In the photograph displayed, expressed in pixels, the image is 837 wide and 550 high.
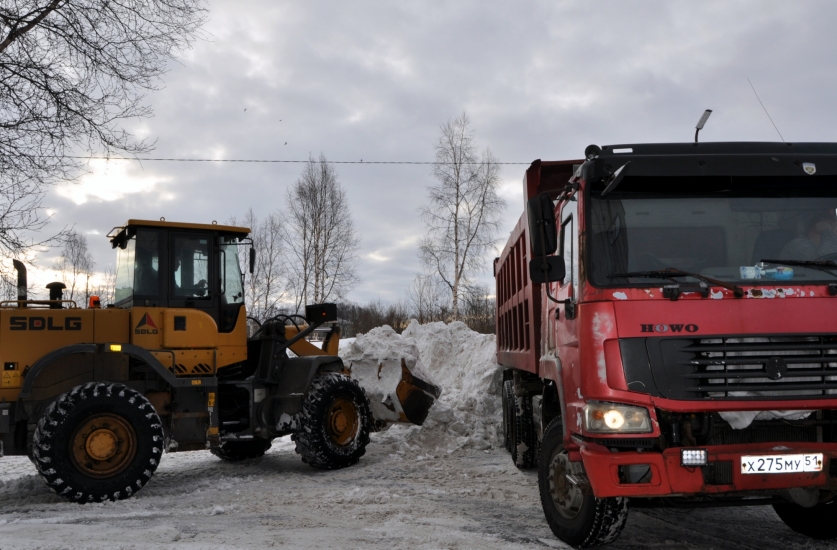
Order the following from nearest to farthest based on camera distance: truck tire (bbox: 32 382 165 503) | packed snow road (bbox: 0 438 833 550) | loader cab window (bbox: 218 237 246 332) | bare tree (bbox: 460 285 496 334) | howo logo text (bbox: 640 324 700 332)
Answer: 1. howo logo text (bbox: 640 324 700 332)
2. packed snow road (bbox: 0 438 833 550)
3. truck tire (bbox: 32 382 165 503)
4. loader cab window (bbox: 218 237 246 332)
5. bare tree (bbox: 460 285 496 334)

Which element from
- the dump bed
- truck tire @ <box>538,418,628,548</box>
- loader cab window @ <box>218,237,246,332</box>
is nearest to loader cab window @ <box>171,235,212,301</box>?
loader cab window @ <box>218,237,246,332</box>

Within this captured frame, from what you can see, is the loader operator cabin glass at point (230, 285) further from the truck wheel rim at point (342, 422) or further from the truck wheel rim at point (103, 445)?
the truck wheel rim at point (103, 445)

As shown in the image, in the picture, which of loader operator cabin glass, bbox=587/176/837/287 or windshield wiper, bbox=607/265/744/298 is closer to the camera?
windshield wiper, bbox=607/265/744/298

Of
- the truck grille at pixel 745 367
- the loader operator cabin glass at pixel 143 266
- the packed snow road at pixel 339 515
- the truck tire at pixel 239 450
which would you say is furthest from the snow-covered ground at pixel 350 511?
the loader operator cabin glass at pixel 143 266

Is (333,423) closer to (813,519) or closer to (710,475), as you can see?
(813,519)

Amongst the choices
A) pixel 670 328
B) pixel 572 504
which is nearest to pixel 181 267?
pixel 572 504

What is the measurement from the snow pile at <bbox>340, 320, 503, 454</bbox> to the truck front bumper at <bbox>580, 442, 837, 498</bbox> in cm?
595

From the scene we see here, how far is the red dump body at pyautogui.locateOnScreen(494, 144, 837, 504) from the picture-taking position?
412 cm

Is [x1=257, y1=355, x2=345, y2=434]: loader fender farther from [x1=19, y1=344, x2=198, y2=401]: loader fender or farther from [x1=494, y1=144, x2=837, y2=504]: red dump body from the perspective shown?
[x1=494, y1=144, x2=837, y2=504]: red dump body

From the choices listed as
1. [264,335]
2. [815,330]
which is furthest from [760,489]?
[264,335]

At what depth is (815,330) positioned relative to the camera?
165 inches

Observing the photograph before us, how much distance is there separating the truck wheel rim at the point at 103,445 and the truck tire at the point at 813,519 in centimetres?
568

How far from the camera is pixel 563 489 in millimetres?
4902

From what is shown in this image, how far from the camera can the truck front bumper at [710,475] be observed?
4.07 meters
